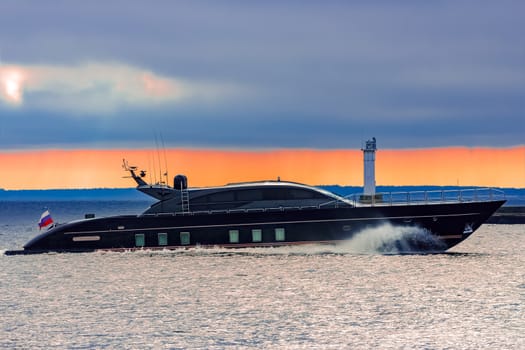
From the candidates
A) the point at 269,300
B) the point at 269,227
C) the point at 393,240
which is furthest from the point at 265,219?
the point at 269,300

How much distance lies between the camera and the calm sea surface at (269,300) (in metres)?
36.6

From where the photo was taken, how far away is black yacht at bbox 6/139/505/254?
61.5m

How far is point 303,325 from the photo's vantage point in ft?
129

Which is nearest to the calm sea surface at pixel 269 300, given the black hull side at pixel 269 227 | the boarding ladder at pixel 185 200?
the black hull side at pixel 269 227

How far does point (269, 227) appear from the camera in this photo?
205ft

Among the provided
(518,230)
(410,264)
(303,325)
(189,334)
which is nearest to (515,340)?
(303,325)

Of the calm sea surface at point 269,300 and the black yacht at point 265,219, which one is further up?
the black yacht at point 265,219

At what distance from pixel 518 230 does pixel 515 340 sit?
84873 millimetres

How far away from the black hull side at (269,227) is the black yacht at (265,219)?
0.23 ft

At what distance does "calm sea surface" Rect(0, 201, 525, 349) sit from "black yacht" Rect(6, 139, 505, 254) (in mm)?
1420

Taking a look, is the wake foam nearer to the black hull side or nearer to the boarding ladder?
the black hull side

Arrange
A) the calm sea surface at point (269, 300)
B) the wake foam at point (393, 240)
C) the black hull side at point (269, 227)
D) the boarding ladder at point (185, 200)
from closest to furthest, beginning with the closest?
1. the calm sea surface at point (269, 300)
2. the black hull side at point (269, 227)
3. the wake foam at point (393, 240)
4. the boarding ladder at point (185, 200)

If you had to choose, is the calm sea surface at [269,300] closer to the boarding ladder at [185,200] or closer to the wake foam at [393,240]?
the wake foam at [393,240]

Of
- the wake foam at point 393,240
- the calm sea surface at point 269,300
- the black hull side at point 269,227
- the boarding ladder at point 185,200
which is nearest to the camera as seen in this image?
the calm sea surface at point 269,300
